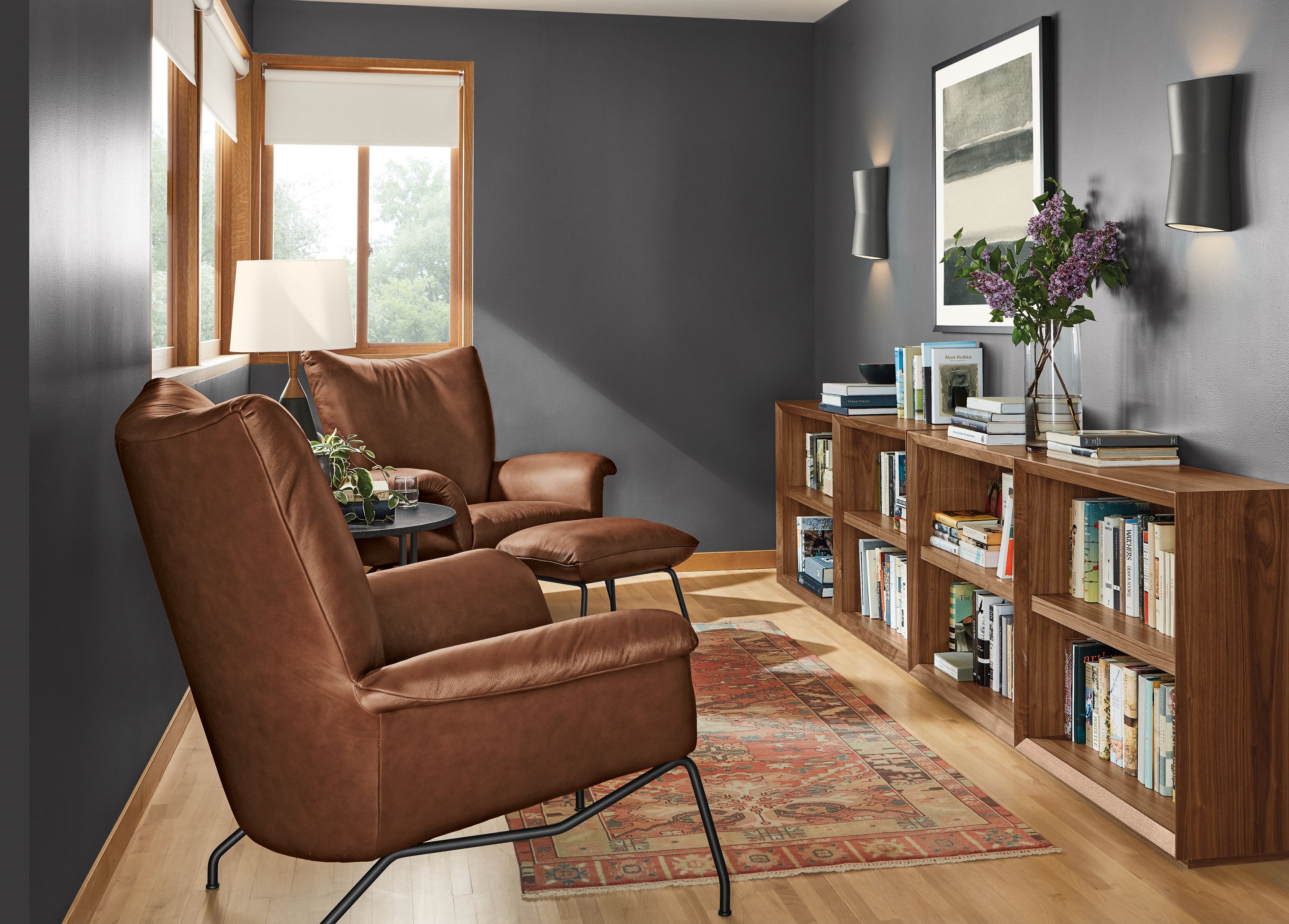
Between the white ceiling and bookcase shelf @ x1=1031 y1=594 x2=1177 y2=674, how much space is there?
130 inches

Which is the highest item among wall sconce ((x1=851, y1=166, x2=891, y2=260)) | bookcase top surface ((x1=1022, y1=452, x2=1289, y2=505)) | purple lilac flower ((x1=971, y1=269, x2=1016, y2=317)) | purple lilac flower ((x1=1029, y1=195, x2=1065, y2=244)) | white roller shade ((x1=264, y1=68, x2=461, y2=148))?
white roller shade ((x1=264, y1=68, x2=461, y2=148))

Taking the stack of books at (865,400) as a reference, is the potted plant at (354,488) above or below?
below

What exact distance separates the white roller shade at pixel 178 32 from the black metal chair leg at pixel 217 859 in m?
2.06

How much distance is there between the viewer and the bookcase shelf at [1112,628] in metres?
2.46

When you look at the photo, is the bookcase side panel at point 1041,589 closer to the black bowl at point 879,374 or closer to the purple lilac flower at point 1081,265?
the purple lilac flower at point 1081,265

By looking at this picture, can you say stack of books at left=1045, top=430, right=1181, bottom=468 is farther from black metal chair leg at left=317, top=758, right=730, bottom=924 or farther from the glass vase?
black metal chair leg at left=317, top=758, right=730, bottom=924

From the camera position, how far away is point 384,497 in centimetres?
342

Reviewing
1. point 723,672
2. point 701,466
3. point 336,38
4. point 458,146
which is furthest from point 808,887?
point 336,38

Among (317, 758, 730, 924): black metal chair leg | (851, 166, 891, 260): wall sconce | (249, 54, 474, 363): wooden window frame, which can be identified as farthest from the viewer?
(249, 54, 474, 363): wooden window frame

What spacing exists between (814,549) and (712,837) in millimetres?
2817

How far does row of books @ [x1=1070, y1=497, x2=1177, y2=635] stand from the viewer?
2.62 meters

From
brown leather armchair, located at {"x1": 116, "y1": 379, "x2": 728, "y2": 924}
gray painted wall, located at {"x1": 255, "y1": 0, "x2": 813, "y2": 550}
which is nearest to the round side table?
brown leather armchair, located at {"x1": 116, "y1": 379, "x2": 728, "y2": 924}

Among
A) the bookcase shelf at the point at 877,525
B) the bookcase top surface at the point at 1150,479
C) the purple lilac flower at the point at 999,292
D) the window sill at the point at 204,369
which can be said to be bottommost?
the bookcase shelf at the point at 877,525

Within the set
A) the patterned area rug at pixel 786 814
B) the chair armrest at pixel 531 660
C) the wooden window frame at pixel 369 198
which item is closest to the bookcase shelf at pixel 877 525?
the patterned area rug at pixel 786 814
